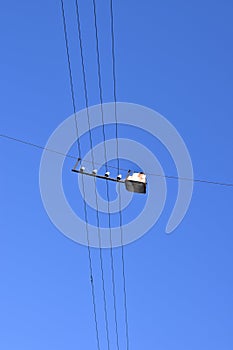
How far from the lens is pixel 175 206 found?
1256 cm

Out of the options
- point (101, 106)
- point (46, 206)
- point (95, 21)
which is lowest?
point (46, 206)

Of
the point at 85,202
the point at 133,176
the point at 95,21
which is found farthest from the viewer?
the point at 85,202

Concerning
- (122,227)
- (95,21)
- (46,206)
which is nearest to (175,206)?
(122,227)

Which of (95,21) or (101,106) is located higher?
(95,21)

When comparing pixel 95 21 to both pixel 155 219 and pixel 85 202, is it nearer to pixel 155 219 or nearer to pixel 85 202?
pixel 85 202

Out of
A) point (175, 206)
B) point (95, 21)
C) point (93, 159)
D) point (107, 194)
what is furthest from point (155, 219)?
point (95, 21)

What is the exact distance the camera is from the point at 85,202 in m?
12.0

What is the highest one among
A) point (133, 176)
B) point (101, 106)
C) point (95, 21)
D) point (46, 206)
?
point (95, 21)

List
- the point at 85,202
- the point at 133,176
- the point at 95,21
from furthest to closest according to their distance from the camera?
the point at 85,202
the point at 95,21
the point at 133,176

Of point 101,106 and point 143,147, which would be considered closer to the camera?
point 101,106

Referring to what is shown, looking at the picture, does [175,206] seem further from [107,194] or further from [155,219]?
[107,194]

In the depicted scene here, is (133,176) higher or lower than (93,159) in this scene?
lower

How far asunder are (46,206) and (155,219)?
269 cm

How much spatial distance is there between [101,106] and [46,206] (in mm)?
2929
